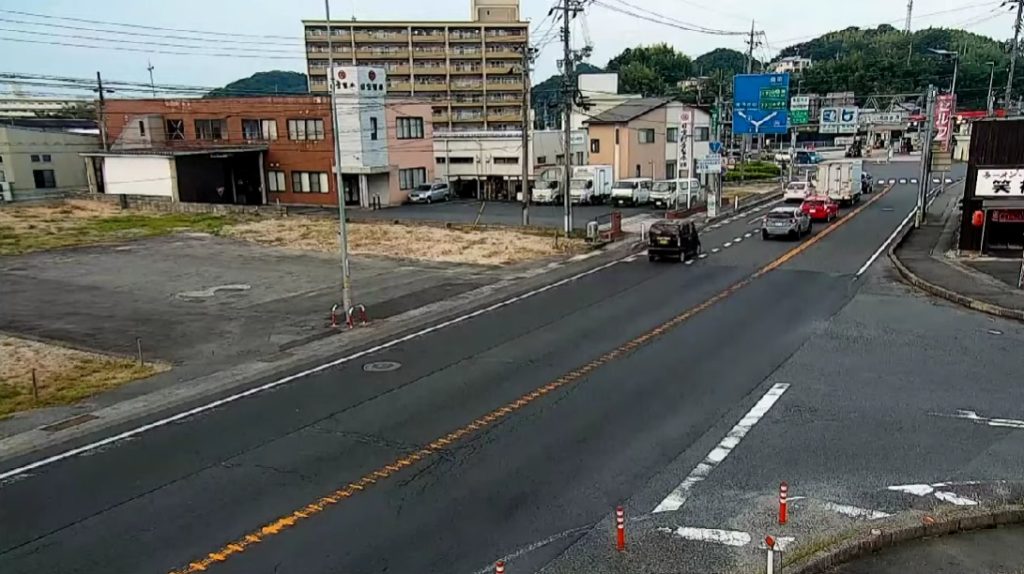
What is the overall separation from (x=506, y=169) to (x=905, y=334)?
133 feet

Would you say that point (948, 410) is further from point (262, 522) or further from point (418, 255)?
point (418, 255)

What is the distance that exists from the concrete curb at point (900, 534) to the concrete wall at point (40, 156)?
62.0m

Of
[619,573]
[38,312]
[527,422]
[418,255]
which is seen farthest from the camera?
[418,255]

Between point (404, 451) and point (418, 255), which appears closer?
point (404, 451)

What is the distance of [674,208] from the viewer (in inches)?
1893

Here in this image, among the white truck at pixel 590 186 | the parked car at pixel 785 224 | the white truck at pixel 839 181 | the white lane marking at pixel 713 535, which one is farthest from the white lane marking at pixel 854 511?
the white truck at pixel 590 186

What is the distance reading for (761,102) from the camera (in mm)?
41125

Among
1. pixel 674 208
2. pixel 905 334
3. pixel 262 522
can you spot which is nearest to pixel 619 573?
pixel 262 522

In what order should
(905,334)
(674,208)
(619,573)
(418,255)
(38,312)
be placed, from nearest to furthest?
(619,573) → (905,334) → (38,312) → (418,255) → (674,208)

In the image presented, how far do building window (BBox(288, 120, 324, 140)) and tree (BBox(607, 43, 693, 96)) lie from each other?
70528 mm

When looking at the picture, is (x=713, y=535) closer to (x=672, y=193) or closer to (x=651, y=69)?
(x=672, y=193)

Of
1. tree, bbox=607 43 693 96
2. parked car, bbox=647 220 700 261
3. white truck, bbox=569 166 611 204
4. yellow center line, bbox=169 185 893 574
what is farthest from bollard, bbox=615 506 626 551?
tree, bbox=607 43 693 96

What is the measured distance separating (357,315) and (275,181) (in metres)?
37.2

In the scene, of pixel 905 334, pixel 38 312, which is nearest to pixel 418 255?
pixel 38 312
